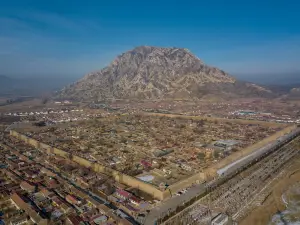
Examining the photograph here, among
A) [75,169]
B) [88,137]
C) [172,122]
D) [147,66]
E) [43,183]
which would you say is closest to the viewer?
[43,183]

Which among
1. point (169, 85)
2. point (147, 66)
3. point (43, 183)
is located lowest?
point (43, 183)

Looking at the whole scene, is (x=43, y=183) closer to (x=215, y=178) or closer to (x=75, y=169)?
(x=75, y=169)

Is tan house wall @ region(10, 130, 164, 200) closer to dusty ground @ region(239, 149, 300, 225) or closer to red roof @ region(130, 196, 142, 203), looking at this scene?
red roof @ region(130, 196, 142, 203)

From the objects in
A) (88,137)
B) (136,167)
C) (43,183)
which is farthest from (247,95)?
(43,183)

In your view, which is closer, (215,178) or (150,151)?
(215,178)

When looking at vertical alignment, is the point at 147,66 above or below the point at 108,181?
above

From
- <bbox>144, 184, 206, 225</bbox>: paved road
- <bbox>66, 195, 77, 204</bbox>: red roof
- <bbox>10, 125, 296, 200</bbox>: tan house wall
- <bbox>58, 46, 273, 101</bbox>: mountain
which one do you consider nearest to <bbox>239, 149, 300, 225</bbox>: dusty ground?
<bbox>144, 184, 206, 225</bbox>: paved road

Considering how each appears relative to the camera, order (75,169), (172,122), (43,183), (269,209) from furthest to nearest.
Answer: (172,122) → (75,169) → (43,183) → (269,209)

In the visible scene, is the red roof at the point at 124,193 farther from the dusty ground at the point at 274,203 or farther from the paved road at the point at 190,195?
the dusty ground at the point at 274,203
